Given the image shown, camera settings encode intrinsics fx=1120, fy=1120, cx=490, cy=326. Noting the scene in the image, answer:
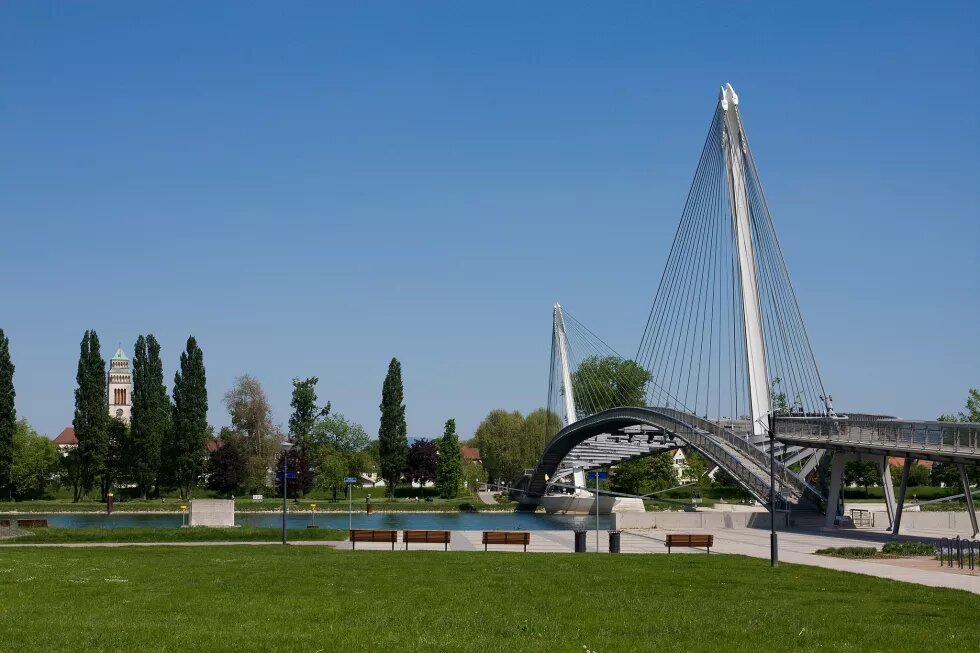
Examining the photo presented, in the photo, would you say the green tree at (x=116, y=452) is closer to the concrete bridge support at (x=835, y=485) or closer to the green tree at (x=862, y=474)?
the green tree at (x=862, y=474)

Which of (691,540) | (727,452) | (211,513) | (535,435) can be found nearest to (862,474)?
(535,435)

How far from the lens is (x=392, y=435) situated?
111 m

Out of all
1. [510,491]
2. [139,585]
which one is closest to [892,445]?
[139,585]

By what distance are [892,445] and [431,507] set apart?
191 ft

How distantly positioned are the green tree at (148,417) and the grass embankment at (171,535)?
60087mm

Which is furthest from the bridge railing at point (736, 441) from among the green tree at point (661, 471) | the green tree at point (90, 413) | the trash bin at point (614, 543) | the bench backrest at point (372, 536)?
the green tree at point (90, 413)

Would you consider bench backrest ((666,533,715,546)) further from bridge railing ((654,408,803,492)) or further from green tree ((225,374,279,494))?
green tree ((225,374,279,494))

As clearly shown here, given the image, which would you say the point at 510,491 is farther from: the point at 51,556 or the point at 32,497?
the point at 51,556

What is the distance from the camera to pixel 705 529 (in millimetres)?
55281

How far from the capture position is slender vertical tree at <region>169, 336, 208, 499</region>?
102625 mm

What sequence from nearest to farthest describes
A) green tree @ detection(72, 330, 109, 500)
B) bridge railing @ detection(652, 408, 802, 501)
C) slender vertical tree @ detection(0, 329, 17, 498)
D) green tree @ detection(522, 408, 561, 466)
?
bridge railing @ detection(652, 408, 802, 501), slender vertical tree @ detection(0, 329, 17, 498), green tree @ detection(72, 330, 109, 500), green tree @ detection(522, 408, 561, 466)

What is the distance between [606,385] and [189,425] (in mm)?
46040

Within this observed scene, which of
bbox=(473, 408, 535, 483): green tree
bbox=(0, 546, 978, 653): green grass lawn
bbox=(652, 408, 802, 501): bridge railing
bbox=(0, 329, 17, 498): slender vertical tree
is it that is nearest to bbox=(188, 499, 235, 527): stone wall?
bbox=(0, 546, 978, 653): green grass lawn

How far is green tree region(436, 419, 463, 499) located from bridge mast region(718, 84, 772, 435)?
5888cm
